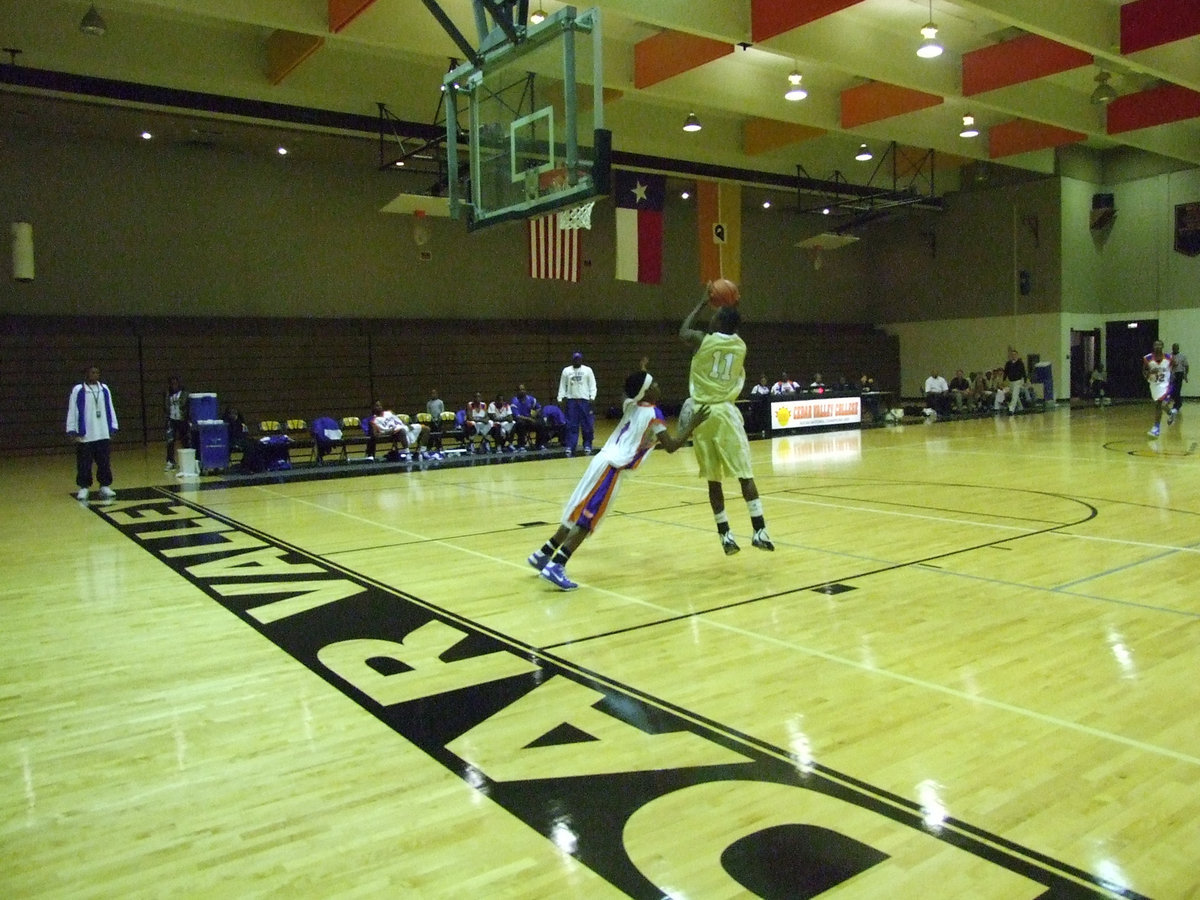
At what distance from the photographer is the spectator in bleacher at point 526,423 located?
15.8 meters

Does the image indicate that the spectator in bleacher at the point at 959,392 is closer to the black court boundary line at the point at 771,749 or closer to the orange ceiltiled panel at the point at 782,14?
the orange ceiltiled panel at the point at 782,14

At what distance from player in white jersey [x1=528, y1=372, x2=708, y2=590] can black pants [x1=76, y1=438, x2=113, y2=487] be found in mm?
7093

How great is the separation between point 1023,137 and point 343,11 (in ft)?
50.5

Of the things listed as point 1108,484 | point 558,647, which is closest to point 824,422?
point 1108,484

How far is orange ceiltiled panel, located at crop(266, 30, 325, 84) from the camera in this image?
512 inches

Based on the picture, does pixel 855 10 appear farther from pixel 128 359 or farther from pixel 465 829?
pixel 128 359

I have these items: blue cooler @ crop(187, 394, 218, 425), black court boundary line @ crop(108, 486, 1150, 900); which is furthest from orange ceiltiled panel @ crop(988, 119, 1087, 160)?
black court boundary line @ crop(108, 486, 1150, 900)

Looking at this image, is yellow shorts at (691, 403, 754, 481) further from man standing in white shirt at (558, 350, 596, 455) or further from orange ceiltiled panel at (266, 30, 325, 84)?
orange ceiltiled panel at (266, 30, 325, 84)

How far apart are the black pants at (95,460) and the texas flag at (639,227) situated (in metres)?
10.6

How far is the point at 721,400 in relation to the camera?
21.0ft

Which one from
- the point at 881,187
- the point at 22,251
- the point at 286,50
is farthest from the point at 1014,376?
the point at 22,251

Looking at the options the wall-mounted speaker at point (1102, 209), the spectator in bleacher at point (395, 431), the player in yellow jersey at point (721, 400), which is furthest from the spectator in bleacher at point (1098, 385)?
the player in yellow jersey at point (721, 400)

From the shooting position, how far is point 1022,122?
2005 cm

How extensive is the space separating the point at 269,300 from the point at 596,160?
1454cm
